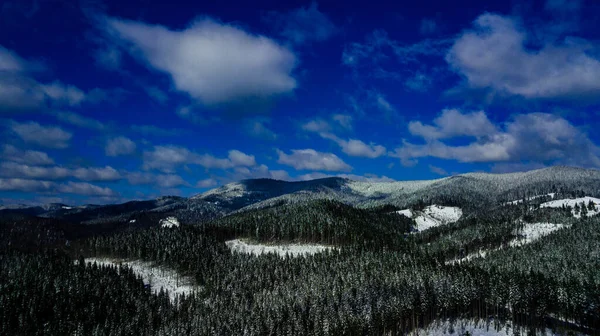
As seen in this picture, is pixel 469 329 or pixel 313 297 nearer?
pixel 469 329

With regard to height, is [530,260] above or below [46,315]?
above

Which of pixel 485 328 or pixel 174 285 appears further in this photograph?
pixel 174 285

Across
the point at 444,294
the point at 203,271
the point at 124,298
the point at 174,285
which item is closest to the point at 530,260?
the point at 444,294

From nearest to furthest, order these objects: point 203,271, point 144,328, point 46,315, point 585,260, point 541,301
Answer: point 541,301
point 144,328
point 46,315
point 585,260
point 203,271

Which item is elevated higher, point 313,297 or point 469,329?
point 313,297

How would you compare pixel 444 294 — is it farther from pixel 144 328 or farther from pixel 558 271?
pixel 144 328

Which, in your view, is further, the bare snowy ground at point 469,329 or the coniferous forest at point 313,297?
the coniferous forest at point 313,297

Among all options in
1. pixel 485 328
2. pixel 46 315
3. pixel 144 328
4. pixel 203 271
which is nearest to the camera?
pixel 485 328

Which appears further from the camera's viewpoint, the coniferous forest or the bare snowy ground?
the coniferous forest
